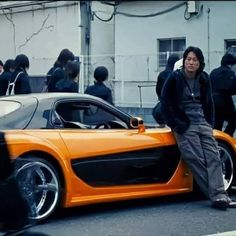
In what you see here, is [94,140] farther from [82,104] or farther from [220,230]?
[220,230]

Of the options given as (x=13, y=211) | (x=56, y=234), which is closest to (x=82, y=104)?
(x=56, y=234)

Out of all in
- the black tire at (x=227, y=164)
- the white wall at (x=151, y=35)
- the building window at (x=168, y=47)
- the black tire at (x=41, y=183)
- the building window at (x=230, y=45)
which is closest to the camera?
the black tire at (x=41, y=183)

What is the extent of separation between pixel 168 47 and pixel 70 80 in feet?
33.4

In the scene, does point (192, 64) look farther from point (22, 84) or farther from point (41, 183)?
point (22, 84)

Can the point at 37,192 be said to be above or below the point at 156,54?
below

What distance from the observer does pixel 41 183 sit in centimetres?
667

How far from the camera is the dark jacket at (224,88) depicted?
35.5 feet

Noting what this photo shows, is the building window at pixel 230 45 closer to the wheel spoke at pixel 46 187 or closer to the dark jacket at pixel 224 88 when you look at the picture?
the dark jacket at pixel 224 88

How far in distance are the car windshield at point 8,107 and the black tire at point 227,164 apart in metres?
2.39

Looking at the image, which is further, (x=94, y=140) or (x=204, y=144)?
(x=204, y=144)

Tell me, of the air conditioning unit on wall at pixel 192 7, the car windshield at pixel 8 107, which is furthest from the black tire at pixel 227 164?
the air conditioning unit on wall at pixel 192 7

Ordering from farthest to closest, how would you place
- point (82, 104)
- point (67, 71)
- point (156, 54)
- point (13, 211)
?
point (156, 54), point (67, 71), point (82, 104), point (13, 211)

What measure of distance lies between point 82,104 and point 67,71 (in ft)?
7.09

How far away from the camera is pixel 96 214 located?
7203 millimetres
